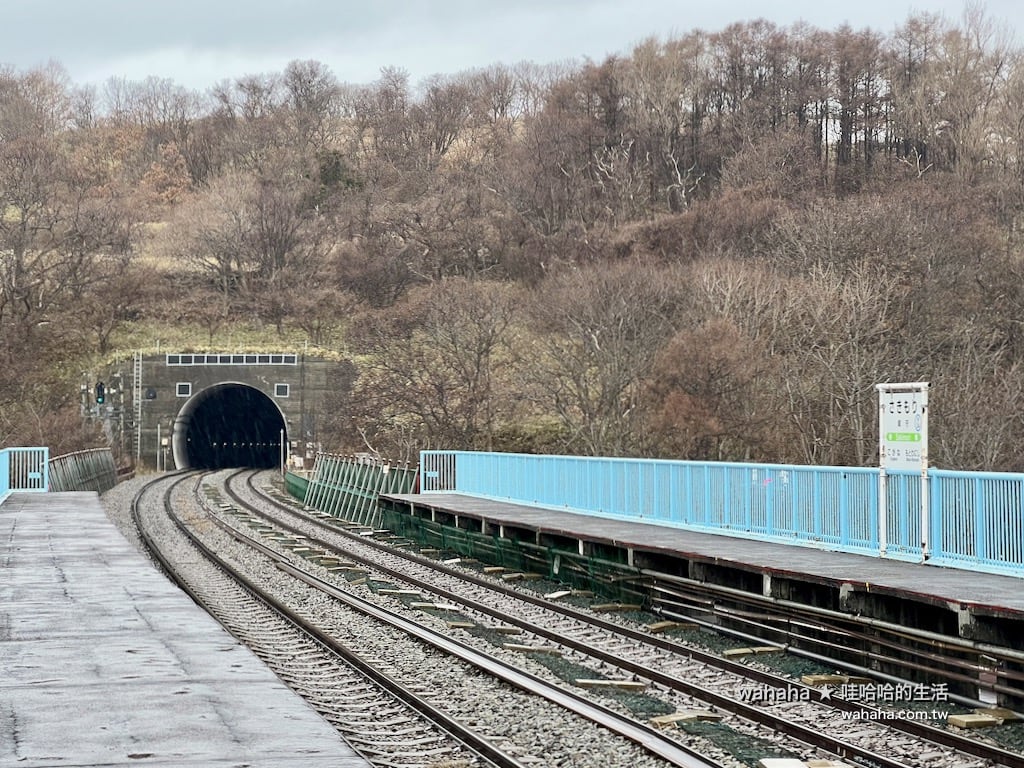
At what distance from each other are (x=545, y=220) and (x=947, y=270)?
33306 mm

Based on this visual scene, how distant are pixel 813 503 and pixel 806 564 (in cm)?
250

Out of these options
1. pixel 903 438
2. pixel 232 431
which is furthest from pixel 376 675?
pixel 232 431

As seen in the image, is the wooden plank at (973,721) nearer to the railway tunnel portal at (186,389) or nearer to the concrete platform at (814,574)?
the concrete platform at (814,574)

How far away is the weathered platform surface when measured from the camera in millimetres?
11750

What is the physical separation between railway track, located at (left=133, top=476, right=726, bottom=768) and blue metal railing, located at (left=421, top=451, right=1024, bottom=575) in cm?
489

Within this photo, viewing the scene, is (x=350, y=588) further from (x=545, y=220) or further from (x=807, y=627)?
(x=545, y=220)

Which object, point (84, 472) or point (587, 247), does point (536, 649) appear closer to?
point (84, 472)

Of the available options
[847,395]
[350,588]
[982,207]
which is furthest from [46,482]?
[982,207]

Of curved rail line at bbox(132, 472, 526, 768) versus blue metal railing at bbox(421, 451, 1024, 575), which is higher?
blue metal railing at bbox(421, 451, 1024, 575)

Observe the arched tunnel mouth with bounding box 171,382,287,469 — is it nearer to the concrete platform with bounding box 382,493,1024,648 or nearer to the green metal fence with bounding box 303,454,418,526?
the green metal fence with bounding box 303,454,418,526

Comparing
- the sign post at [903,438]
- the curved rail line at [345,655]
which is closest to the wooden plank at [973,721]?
the curved rail line at [345,655]

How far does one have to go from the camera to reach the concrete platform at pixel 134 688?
800 centimetres

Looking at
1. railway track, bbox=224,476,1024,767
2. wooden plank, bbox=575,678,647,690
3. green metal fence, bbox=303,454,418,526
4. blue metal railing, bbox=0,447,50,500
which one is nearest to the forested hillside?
green metal fence, bbox=303,454,418,526

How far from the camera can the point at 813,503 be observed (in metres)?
17.1
